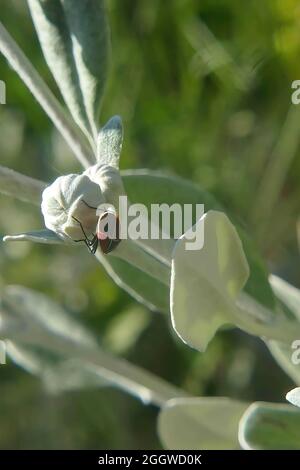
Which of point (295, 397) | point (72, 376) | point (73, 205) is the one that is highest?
point (73, 205)

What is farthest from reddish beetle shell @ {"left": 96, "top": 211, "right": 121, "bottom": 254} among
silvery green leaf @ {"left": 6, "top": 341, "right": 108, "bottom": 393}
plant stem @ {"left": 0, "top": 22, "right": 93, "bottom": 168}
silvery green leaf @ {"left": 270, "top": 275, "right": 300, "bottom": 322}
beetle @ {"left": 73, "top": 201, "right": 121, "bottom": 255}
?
silvery green leaf @ {"left": 6, "top": 341, "right": 108, "bottom": 393}

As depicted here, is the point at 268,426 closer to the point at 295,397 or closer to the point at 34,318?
the point at 295,397

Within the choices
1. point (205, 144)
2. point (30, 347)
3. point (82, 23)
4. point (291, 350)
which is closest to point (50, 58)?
point (82, 23)

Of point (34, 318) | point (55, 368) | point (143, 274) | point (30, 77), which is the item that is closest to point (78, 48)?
point (30, 77)

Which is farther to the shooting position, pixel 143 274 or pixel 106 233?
pixel 143 274

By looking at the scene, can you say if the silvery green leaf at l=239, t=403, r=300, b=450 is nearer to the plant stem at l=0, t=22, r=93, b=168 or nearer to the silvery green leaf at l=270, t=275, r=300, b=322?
the silvery green leaf at l=270, t=275, r=300, b=322

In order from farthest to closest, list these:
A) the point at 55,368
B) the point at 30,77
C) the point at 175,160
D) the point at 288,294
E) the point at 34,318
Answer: the point at 175,160 → the point at 55,368 → the point at 34,318 → the point at 288,294 → the point at 30,77

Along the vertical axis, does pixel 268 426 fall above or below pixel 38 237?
below
